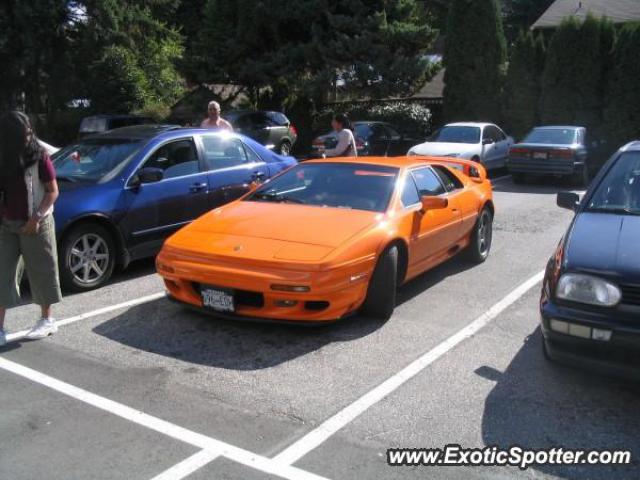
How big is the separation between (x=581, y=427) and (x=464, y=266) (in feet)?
12.1

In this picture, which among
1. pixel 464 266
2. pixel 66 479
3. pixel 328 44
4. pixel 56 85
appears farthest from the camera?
pixel 56 85

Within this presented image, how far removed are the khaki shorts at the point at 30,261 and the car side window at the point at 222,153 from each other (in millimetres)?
2863

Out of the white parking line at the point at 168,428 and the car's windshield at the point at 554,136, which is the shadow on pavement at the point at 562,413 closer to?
the white parking line at the point at 168,428

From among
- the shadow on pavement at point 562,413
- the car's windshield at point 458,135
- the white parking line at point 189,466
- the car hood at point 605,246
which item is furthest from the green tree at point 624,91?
the white parking line at point 189,466

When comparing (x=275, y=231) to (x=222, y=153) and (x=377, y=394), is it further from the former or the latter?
(x=222, y=153)

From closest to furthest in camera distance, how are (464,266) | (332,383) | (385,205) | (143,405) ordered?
1. (143,405)
2. (332,383)
3. (385,205)
4. (464,266)

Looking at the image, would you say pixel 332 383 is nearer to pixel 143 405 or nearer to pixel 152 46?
pixel 143 405

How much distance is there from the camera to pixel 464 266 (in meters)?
7.21

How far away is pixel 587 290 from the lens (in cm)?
373

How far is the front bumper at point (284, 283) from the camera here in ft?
15.0

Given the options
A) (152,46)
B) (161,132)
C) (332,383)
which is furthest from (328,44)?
(332,383)

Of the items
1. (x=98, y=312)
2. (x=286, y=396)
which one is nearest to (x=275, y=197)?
(x=98, y=312)

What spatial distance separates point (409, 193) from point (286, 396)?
2.62 metres

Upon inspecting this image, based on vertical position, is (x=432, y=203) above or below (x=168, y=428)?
above
